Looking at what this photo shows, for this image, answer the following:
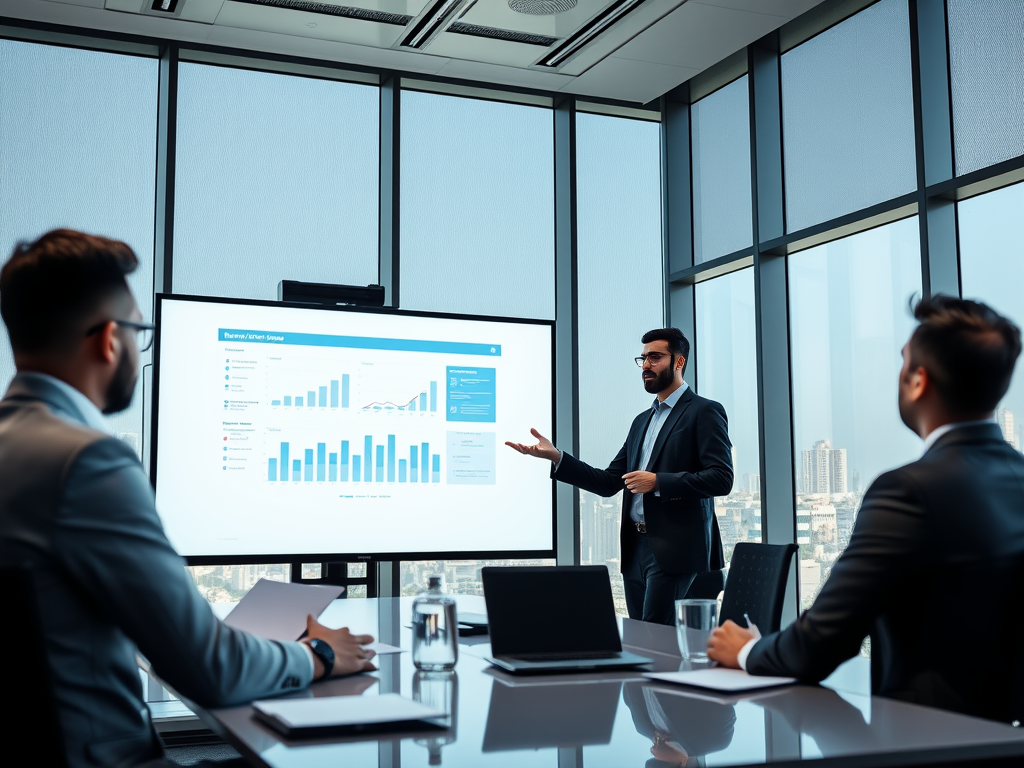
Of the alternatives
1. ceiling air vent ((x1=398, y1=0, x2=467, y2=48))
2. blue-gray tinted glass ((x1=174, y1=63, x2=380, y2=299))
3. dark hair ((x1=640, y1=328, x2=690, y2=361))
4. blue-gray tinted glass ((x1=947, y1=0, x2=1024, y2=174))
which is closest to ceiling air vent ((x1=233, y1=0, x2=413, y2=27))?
ceiling air vent ((x1=398, y1=0, x2=467, y2=48))

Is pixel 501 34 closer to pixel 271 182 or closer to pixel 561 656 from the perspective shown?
pixel 271 182

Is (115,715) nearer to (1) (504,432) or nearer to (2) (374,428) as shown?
(2) (374,428)

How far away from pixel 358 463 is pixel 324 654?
90.1 inches

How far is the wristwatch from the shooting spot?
163cm

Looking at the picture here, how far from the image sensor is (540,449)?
4.04 m

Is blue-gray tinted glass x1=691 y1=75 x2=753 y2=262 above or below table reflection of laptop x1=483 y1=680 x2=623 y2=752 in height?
above

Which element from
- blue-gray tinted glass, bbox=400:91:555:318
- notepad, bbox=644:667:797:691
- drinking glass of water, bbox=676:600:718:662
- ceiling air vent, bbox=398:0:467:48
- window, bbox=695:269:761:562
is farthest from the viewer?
blue-gray tinted glass, bbox=400:91:555:318

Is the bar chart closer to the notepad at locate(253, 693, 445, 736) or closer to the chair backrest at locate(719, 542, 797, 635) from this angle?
the chair backrest at locate(719, 542, 797, 635)

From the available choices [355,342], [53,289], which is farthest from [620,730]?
[355,342]

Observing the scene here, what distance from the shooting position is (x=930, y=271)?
414 centimetres

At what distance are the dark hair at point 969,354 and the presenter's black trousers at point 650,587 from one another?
249cm

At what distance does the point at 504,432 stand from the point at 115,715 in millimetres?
2924

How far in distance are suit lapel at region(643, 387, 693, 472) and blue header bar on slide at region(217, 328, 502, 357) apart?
0.80m

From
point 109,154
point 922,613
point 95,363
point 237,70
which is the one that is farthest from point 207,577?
point 922,613
